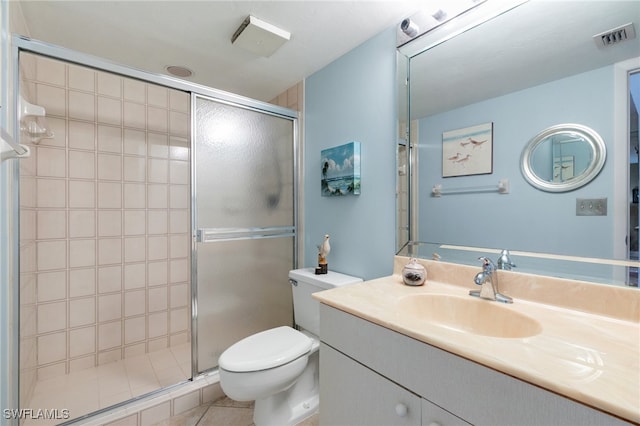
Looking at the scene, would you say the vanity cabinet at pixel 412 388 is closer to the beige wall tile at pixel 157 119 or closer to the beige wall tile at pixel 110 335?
the beige wall tile at pixel 110 335

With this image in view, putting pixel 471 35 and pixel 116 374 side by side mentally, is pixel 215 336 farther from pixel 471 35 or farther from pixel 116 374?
pixel 471 35

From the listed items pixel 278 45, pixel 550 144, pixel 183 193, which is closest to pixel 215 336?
pixel 183 193

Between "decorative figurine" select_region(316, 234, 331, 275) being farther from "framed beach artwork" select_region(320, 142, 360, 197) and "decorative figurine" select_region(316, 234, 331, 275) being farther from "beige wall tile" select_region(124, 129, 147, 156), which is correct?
"beige wall tile" select_region(124, 129, 147, 156)

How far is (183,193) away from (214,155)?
83 centimetres

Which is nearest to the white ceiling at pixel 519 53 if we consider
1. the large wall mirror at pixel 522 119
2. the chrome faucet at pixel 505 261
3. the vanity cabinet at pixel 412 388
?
the large wall mirror at pixel 522 119

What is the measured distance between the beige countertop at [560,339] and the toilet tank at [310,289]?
0.45 metres

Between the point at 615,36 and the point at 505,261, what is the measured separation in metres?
0.79

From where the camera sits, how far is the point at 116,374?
1870mm

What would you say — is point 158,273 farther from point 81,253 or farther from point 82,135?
point 82,135

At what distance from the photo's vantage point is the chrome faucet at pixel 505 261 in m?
1.05

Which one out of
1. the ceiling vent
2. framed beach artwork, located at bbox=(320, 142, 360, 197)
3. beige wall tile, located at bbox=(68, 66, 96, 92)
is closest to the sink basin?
framed beach artwork, located at bbox=(320, 142, 360, 197)

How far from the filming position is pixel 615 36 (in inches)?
34.4

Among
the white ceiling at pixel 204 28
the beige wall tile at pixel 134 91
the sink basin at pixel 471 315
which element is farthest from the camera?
the beige wall tile at pixel 134 91

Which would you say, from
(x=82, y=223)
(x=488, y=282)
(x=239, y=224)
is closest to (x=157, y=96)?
(x=82, y=223)
